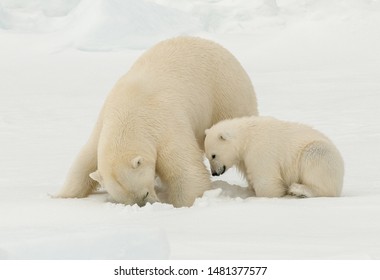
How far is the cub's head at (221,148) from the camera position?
14.5ft

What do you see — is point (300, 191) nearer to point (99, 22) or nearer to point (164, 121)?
point (164, 121)

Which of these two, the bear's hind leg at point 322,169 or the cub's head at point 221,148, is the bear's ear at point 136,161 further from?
the bear's hind leg at point 322,169

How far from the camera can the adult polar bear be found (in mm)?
4004

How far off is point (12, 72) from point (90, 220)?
13.0 metres

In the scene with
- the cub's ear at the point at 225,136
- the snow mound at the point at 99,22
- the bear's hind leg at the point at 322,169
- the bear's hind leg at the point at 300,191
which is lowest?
the bear's hind leg at the point at 300,191

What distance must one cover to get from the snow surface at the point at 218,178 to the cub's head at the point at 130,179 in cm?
10

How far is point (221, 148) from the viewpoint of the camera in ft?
14.5

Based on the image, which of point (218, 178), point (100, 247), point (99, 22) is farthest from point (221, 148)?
point (99, 22)

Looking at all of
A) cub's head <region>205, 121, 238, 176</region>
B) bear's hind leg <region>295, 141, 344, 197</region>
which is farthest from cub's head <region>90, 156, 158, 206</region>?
bear's hind leg <region>295, 141, 344, 197</region>

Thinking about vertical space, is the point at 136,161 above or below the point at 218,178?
above

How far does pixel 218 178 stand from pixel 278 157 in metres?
1.25

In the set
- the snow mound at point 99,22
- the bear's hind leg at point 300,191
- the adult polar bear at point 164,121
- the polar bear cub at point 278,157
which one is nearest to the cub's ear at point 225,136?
the polar bear cub at point 278,157

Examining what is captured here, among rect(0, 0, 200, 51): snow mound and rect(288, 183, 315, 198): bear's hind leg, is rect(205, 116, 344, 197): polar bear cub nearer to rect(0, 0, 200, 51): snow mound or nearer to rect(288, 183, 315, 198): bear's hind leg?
rect(288, 183, 315, 198): bear's hind leg

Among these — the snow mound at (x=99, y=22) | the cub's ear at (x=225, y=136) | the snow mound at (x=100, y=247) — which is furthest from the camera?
the snow mound at (x=99, y=22)
